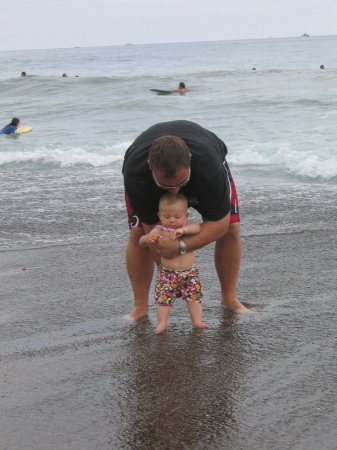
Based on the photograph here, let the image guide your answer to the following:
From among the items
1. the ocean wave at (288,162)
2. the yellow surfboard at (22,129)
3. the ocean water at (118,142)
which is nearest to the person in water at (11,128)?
the yellow surfboard at (22,129)

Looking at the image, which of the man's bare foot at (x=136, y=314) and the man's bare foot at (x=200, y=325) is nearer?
the man's bare foot at (x=200, y=325)

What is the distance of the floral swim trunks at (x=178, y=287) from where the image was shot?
3814 mm

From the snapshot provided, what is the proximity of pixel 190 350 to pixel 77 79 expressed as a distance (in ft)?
108

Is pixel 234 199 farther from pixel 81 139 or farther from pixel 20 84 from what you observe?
pixel 20 84

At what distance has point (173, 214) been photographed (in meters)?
3.60

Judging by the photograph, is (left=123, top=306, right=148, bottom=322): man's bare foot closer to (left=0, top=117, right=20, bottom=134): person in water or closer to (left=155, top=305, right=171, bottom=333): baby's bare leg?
(left=155, top=305, right=171, bottom=333): baby's bare leg

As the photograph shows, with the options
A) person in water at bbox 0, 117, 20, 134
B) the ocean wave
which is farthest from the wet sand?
person in water at bbox 0, 117, 20, 134

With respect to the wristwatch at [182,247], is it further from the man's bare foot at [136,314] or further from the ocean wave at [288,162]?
the ocean wave at [288,162]

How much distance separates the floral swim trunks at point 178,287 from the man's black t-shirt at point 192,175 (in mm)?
422

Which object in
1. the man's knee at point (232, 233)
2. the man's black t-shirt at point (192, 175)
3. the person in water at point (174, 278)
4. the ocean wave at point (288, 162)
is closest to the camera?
the man's black t-shirt at point (192, 175)

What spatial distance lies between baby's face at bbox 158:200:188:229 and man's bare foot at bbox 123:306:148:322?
28.2 inches

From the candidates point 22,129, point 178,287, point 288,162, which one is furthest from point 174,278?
point 22,129

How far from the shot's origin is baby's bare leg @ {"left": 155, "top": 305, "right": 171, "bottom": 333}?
12.4 ft

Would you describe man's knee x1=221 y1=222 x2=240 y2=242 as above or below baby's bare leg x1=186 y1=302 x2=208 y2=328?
above
